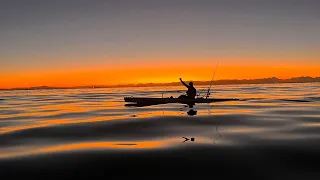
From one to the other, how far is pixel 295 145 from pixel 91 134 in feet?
31.8

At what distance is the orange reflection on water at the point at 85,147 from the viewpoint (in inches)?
451

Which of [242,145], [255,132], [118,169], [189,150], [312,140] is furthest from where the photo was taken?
[255,132]

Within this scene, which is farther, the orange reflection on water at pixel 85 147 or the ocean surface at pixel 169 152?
the orange reflection on water at pixel 85 147

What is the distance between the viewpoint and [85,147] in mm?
12312

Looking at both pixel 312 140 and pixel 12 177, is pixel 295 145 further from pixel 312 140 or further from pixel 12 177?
pixel 12 177

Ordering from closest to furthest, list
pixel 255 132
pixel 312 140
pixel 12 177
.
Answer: pixel 12 177 → pixel 312 140 → pixel 255 132

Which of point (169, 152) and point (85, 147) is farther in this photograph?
point (85, 147)

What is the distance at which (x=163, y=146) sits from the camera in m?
12.2

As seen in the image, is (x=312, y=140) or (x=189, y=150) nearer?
(x=189, y=150)

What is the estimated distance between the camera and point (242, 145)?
39.7 feet

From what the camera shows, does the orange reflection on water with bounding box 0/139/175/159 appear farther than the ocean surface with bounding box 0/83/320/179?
Yes

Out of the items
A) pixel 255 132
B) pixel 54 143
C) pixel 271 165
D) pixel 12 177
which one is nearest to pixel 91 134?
pixel 54 143

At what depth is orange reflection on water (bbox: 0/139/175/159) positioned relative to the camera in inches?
451

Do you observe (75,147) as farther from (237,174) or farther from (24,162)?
(237,174)
